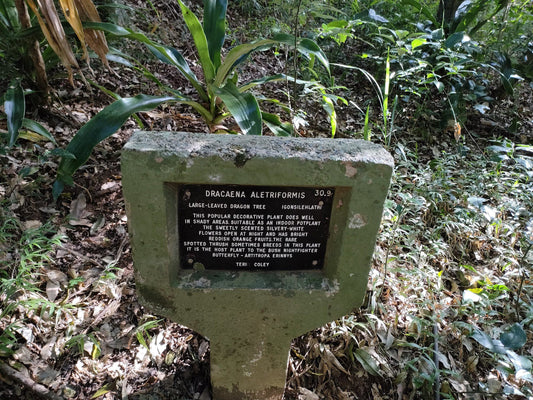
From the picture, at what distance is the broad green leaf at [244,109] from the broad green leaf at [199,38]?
370mm

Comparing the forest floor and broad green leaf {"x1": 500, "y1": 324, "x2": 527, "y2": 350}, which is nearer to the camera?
broad green leaf {"x1": 500, "y1": 324, "x2": 527, "y2": 350}

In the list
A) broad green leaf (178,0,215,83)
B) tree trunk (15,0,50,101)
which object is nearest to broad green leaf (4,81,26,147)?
tree trunk (15,0,50,101)

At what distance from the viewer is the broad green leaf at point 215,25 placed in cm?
229

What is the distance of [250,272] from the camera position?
1276 mm

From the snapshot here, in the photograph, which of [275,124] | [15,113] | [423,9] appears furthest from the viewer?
[423,9]

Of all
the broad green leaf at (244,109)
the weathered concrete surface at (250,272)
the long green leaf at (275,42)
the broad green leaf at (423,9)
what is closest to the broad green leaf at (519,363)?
the weathered concrete surface at (250,272)

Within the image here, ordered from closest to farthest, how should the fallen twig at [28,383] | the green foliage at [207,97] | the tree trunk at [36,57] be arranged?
the fallen twig at [28,383], the green foliage at [207,97], the tree trunk at [36,57]

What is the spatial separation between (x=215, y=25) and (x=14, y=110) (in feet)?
4.01

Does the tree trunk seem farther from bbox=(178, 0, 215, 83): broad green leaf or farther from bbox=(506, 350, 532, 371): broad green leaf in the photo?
bbox=(506, 350, 532, 371): broad green leaf

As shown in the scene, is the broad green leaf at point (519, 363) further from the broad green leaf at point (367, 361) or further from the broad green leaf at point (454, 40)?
the broad green leaf at point (454, 40)

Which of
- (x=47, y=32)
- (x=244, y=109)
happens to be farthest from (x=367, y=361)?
(x=47, y=32)

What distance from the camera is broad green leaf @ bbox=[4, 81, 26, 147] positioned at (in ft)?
6.23

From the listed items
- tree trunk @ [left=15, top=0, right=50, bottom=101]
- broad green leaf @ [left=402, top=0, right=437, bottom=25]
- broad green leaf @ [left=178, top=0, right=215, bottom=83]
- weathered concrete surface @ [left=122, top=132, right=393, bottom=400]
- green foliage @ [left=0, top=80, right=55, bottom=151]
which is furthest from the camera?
Result: broad green leaf @ [left=402, top=0, right=437, bottom=25]

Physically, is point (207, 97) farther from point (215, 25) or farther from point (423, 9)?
point (423, 9)
